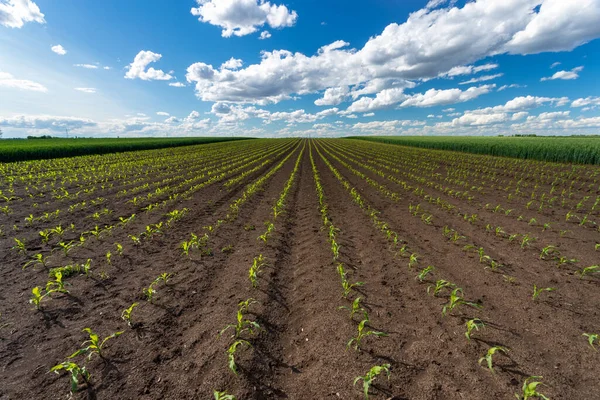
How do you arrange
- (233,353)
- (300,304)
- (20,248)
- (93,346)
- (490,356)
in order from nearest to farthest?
(490,356) → (93,346) → (233,353) → (300,304) → (20,248)

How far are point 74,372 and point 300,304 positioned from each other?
116 inches

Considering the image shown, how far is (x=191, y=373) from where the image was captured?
3.02m

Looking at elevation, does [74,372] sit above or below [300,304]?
above

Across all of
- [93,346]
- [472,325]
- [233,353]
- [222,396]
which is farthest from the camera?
[472,325]

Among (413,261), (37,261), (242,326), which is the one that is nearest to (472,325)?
(413,261)

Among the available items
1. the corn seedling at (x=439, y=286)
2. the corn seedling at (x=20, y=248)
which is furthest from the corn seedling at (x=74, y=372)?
the corn seedling at (x=439, y=286)

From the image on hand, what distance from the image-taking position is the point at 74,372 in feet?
9.29

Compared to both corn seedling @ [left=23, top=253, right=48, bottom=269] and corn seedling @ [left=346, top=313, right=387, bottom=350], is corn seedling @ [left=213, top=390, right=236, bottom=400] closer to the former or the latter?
corn seedling @ [left=346, top=313, right=387, bottom=350]

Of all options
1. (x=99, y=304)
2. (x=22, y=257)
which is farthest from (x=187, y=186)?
(x=99, y=304)

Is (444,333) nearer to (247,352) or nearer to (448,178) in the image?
(247,352)

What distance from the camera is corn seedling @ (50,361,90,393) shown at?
278cm

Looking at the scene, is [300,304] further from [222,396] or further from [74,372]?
[74,372]

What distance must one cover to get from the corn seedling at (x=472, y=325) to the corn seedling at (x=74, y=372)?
4.71 metres

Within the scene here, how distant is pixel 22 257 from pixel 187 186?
8.36 m
